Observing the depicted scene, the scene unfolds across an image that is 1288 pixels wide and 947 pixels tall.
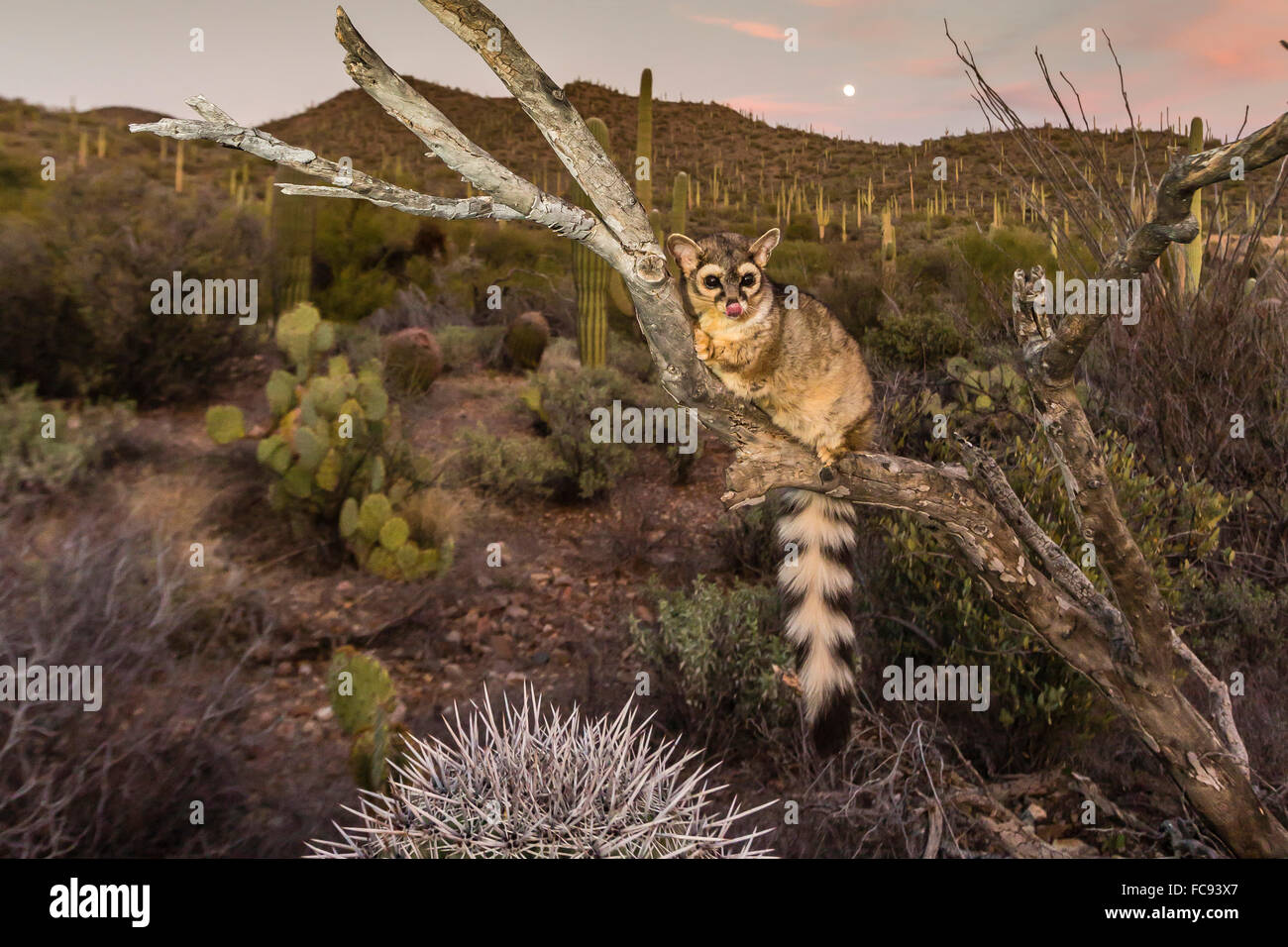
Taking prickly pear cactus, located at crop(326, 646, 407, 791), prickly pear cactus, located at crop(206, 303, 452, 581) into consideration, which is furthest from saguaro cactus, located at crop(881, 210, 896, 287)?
prickly pear cactus, located at crop(326, 646, 407, 791)

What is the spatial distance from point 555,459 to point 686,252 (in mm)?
5959

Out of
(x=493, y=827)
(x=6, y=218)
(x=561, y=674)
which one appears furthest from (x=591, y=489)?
(x=6, y=218)

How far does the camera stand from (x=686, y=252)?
312 centimetres

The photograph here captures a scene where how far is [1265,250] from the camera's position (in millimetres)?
9594

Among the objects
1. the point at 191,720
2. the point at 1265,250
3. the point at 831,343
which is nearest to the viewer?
the point at 831,343

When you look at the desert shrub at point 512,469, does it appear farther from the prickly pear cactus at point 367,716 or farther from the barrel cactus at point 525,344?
the prickly pear cactus at point 367,716

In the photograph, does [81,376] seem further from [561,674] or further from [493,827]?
[493,827]

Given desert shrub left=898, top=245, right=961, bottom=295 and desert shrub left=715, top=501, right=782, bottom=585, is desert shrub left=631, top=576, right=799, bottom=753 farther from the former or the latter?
desert shrub left=898, top=245, right=961, bottom=295

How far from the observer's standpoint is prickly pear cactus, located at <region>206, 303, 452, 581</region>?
272 inches

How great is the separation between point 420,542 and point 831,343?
17.0ft

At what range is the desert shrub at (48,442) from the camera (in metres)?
6.81

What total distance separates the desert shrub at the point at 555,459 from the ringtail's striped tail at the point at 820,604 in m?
5.28

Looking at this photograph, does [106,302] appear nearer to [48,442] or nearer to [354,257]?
[48,442]

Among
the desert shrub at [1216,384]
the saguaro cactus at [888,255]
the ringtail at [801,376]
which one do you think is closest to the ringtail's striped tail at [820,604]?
the ringtail at [801,376]
